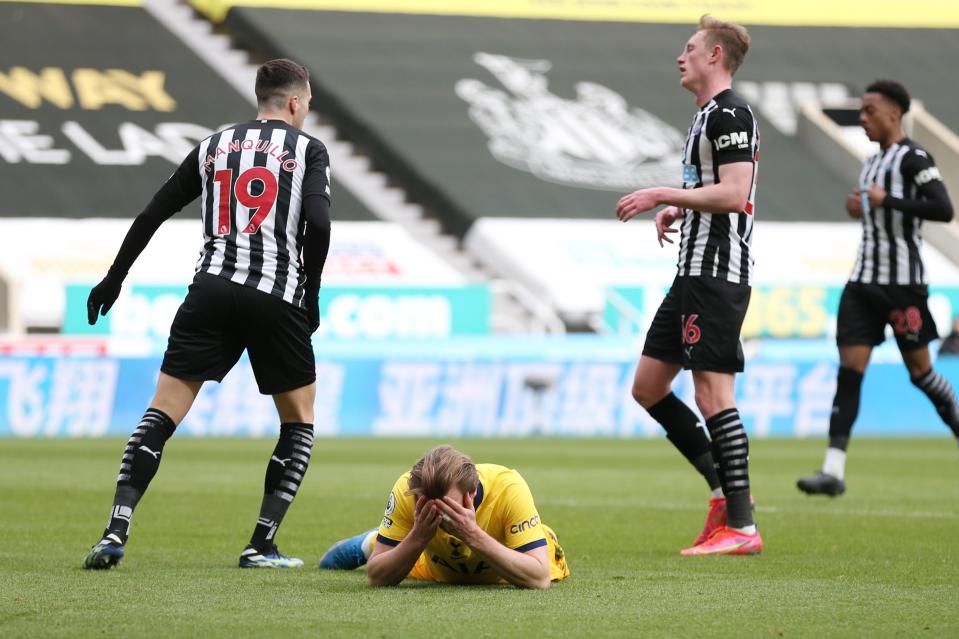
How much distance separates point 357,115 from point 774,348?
10406mm

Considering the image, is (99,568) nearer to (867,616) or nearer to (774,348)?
(867,616)

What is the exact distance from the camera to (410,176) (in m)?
26.5

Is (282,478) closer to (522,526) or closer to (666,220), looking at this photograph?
(522,526)

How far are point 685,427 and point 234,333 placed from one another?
6.82 feet

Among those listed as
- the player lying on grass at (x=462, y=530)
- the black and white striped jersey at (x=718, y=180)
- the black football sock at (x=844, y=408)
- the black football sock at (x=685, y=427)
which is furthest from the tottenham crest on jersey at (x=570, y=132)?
the player lying on grass at (x=462, y=530)

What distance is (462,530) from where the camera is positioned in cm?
455

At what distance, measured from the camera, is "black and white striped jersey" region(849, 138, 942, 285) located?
892 cm

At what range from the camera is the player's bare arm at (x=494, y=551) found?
178 inches

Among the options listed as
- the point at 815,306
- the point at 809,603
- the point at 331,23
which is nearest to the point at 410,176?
the point at 331,23

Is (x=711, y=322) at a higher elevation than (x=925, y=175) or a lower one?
lower

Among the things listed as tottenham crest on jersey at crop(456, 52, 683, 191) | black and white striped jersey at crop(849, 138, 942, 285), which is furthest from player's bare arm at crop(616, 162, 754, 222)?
tottenham crest on jersey at crop(456, 52, 683, 191)

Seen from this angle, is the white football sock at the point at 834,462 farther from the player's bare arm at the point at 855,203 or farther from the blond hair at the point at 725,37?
the blond hair at the point at 725,37

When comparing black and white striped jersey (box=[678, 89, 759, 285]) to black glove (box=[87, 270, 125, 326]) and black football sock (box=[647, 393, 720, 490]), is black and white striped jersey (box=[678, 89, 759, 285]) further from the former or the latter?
black glove (box=[87, 270, 125, 326])

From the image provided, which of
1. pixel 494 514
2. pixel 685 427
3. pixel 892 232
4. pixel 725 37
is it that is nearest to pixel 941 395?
pixel 892 232
